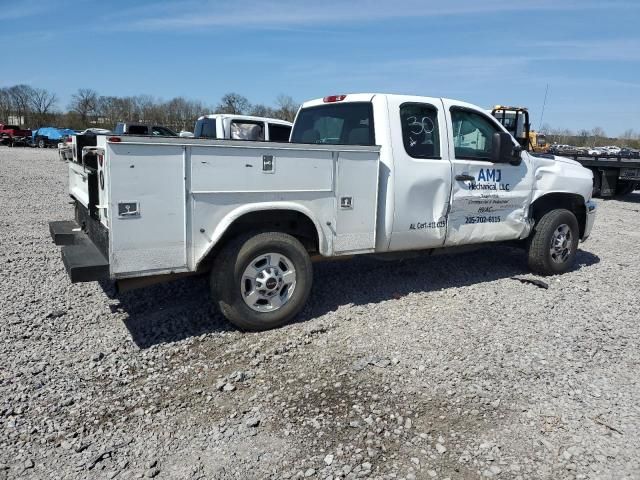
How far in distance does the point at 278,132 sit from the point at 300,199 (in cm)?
851

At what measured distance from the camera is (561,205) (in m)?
6.89

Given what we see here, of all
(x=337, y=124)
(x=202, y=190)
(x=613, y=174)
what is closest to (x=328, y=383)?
(x=202, y=190)

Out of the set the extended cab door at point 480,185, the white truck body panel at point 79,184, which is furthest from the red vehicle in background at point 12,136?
the extended cab door at point 480,185

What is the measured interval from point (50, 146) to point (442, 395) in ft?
159

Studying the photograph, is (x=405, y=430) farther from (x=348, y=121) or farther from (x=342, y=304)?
(x=348, y=121)

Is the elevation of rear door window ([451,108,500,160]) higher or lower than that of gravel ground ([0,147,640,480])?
higher

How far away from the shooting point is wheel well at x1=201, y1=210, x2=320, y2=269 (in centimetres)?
443

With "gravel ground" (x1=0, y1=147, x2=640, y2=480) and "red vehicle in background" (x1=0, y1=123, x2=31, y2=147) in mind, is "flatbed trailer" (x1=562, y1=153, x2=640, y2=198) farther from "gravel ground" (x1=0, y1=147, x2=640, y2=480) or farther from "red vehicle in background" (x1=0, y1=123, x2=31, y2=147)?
"red vehicle in background" (x1=0, y1=123, x2=31, y2=147)

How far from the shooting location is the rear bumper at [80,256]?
3.84m

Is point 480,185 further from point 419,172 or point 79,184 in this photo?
point 79,184

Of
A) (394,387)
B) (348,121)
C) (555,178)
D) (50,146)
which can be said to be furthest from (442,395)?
(50,146)

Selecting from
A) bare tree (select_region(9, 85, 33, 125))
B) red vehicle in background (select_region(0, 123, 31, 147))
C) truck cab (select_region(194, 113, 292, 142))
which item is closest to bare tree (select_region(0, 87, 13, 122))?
bare tree (select_region(9, 85, 33, 125))

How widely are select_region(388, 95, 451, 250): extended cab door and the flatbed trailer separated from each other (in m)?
12.0

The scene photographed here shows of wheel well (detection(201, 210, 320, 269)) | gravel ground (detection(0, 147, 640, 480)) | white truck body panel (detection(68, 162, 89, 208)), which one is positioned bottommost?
gravel ground (detection(0, 147, 640, 480))
